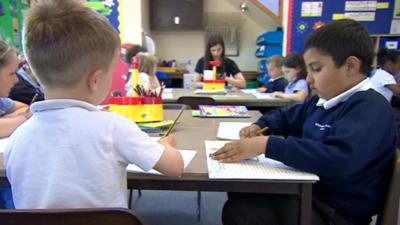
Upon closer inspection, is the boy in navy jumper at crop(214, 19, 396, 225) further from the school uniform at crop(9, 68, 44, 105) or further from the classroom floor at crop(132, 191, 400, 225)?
the school uniform at crop(9, 68, 44, 105)

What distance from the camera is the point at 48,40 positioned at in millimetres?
655

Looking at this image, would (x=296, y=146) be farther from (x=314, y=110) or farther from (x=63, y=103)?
(x=63, y=103)

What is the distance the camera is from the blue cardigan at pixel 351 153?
792mm

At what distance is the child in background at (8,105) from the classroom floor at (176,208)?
731 mm

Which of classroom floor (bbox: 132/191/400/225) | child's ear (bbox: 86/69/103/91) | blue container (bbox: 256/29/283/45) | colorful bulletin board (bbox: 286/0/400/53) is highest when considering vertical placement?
colorful bulletin board (bbox: 286/0/400/53)

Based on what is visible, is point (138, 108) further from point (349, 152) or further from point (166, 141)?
point (349, 152)

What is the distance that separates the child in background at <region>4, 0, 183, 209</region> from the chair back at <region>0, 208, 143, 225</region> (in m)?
0.09

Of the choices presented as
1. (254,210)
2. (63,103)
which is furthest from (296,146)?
(63,103)

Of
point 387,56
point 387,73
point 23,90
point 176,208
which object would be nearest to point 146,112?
point 23,90

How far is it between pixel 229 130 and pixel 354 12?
329 cm

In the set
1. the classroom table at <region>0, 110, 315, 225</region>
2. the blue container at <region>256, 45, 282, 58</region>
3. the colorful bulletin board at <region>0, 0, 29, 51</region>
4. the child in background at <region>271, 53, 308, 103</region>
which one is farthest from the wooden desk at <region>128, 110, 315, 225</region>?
the blue container at <region>256, 45, 282, 58</region>

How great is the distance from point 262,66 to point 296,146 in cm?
384

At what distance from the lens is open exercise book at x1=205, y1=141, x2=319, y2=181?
761 mm

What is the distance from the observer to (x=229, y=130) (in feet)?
4.13
